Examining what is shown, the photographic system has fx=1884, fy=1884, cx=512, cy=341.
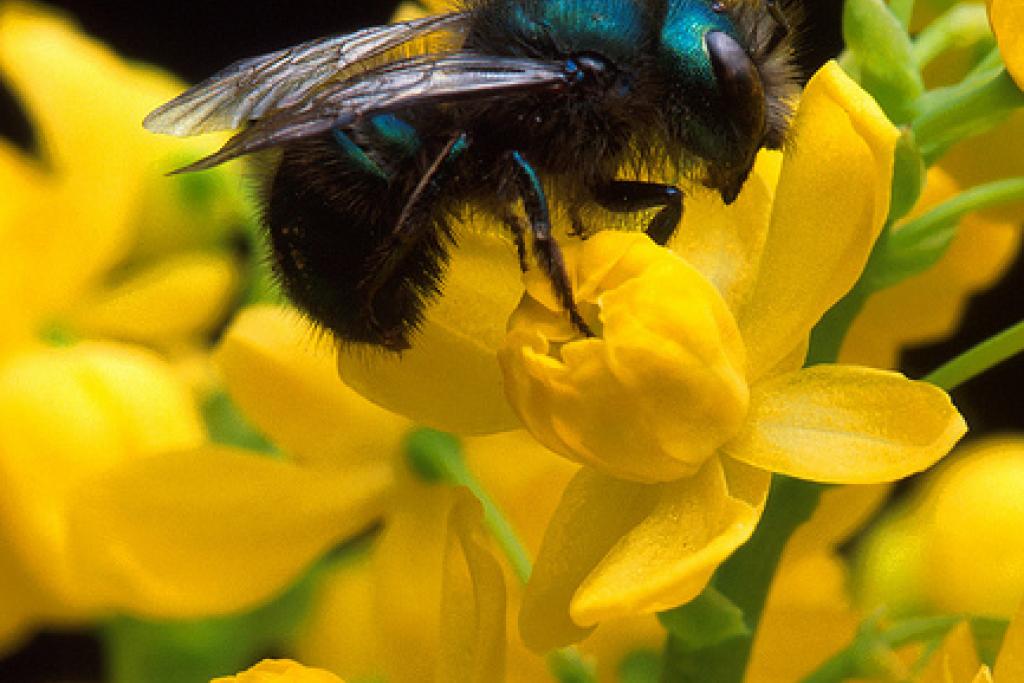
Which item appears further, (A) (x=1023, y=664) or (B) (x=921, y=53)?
(B) (x=921, y=53)

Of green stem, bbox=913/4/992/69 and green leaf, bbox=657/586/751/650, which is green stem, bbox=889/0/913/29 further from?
green leaf, bbox=657/586/751/650

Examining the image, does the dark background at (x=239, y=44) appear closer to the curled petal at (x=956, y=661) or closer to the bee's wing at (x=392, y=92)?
the curled petal at (x=956, y=661)

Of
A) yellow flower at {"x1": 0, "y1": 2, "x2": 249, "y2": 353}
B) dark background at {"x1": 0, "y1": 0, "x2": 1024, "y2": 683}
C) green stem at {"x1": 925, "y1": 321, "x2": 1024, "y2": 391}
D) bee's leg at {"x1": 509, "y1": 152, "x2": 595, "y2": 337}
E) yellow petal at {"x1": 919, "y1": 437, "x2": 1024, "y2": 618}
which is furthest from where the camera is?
dark background at {"x1": 0, "y1": 0, "x2": 1024, "y2": 683}

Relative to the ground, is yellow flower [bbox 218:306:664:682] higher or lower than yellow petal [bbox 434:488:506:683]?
lower

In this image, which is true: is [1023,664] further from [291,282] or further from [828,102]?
[291,282]

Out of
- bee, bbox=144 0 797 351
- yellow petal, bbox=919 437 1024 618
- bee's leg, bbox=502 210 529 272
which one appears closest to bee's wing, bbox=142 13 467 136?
bee, bbox=144 0 797 351

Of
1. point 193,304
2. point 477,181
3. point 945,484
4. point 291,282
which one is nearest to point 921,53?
point 477,181

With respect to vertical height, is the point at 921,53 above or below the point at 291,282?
above
